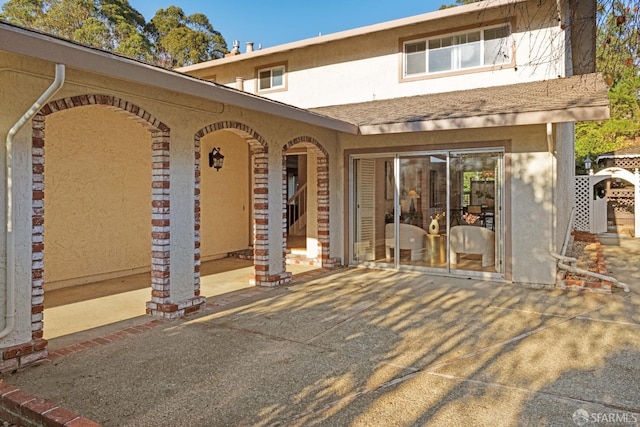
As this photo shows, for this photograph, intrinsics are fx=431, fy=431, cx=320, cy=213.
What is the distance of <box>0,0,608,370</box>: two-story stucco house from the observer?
15.2ft

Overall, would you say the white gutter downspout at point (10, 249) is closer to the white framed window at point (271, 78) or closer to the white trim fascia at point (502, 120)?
the white trim fascia at point (502, 120)

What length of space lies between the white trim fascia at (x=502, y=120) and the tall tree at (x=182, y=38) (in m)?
25.9

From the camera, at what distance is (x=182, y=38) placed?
30.9m

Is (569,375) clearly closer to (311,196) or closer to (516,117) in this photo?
(516,117)

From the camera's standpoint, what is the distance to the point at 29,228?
4.61m

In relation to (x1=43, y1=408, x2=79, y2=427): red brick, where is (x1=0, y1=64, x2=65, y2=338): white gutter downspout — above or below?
above

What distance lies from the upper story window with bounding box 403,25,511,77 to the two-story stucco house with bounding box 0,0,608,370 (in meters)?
0.04

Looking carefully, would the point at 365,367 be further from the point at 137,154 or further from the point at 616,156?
the point at 616,156

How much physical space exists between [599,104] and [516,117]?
1204 mm

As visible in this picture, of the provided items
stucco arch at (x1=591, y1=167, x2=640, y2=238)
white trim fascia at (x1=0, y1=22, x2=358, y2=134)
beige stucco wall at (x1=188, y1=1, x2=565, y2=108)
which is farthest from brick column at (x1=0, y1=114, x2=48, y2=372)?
stucco arch at (x1=591, y1=167, x2=640, y2=238)

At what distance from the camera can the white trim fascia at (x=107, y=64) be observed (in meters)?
3.73

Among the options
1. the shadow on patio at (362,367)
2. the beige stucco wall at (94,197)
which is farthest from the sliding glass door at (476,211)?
the beige stucco wall at (94,197)

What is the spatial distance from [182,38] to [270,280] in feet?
92.0

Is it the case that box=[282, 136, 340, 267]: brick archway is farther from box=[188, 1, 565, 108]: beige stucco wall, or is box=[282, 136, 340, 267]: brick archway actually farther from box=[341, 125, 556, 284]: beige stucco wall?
box=[341, 125, 556, 284]: beige stucco wall
